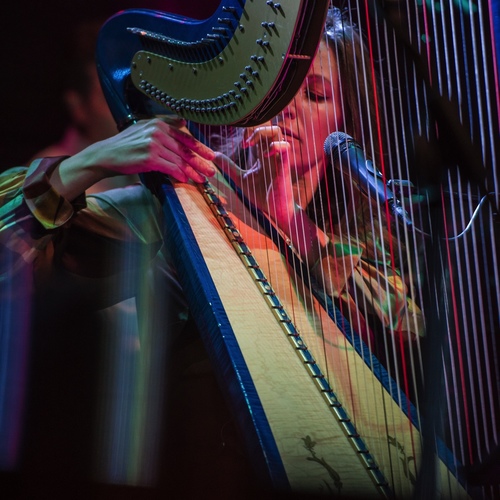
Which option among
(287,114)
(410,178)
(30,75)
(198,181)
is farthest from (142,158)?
(410,178)

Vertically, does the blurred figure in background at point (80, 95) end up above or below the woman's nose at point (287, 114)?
above

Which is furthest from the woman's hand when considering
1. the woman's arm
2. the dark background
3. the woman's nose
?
the dark background

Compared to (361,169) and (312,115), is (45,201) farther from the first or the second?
(361,169)

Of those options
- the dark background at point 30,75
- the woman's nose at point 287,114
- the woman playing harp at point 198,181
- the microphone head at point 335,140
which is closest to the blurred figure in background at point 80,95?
the dark background at point 30,75

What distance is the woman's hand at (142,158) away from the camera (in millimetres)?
1162

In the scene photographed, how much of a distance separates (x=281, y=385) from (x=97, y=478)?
0.69 m

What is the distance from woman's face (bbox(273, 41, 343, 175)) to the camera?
1005 millimetres

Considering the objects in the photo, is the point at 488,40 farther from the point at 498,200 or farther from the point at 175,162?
the point at 175,162

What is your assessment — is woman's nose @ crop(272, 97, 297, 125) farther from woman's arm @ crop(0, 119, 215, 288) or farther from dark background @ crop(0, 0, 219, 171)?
dark background @ crop(0, 0, 219, 171)

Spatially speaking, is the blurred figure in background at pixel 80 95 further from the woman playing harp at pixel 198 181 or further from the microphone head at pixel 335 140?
the microphone head at pixel 335 140

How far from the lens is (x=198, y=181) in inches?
49.1

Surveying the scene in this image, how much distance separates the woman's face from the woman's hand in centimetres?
19

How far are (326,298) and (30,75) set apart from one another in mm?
928

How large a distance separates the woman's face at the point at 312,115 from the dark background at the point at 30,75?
673 mm
